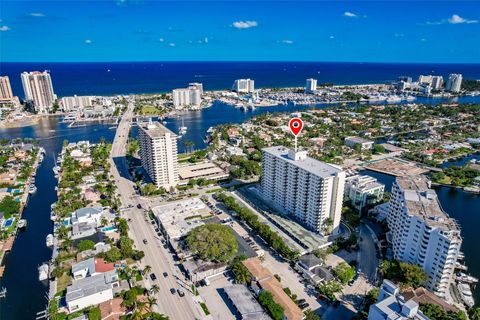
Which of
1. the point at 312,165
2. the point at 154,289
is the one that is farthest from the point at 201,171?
the point at 154,289

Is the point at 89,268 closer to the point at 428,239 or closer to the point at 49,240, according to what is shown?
the point at 49,240

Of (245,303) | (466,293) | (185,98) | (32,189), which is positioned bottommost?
(466,293)

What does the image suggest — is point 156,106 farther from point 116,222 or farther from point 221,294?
point 221,294

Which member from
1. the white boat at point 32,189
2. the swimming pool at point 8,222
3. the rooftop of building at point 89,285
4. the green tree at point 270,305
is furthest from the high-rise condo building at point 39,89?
the green tree at point 270,305

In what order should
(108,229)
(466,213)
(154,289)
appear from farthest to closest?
1. (466,213)
2. (108,229)
3. (154,289)

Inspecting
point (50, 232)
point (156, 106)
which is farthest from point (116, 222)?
point (156, 106)

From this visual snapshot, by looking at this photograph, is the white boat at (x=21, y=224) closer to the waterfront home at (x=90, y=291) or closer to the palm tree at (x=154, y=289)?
the waterfront home at (x=90, y=291)
